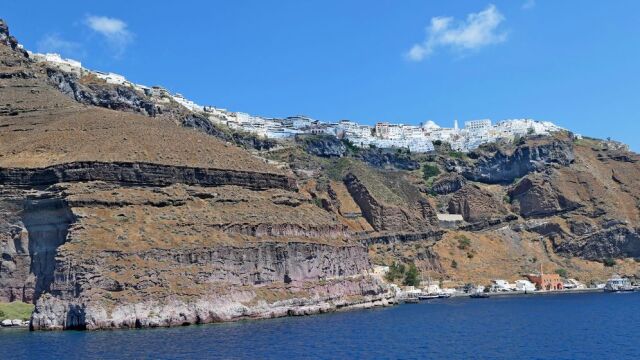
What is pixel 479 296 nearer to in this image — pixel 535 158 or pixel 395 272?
pixel 395 272

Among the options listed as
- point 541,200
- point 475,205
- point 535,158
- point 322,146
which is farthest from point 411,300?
point 535,158

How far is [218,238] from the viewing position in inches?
3556

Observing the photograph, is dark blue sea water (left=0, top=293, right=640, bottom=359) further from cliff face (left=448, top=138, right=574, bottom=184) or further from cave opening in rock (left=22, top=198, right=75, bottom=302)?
cliff face (left=448, top=138, right=574, bottom=184)

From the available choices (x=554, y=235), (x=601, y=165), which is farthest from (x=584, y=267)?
(x=601, y=165)

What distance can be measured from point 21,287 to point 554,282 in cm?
10230

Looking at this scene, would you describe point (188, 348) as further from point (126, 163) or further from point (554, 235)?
point (554, 235)

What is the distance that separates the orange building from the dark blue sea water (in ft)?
181

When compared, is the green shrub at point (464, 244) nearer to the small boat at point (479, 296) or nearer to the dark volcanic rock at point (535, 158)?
the small boat at point (479, 296)

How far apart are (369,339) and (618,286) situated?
94514mm

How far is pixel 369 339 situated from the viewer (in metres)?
69.2

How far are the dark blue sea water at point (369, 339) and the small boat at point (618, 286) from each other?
174 ft

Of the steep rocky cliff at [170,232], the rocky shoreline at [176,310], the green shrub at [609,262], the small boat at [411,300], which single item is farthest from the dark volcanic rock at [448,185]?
the rocky shoreline at [176,310]

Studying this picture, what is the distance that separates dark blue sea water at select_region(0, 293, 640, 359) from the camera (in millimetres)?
59375

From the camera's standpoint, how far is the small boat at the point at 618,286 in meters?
148
